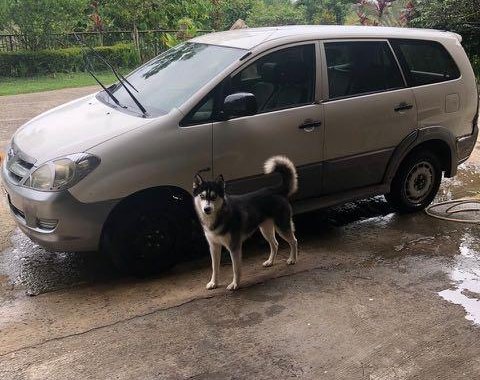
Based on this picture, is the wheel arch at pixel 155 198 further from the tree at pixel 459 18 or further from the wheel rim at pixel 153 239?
the tree at pixel 459 18

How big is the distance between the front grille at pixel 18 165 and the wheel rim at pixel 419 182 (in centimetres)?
361

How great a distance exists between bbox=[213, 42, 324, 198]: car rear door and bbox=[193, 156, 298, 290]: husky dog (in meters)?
0.23

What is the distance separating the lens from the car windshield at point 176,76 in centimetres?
438

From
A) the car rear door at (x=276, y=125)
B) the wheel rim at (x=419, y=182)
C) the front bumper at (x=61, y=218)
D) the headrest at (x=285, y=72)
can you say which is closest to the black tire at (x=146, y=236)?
the front bumper at (x=61, y=218)

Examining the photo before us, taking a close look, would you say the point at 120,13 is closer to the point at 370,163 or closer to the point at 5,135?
the point at 5,135

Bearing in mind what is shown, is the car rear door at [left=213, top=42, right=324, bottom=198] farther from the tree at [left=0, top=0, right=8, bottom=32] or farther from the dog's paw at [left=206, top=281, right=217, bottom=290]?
the tree at [left=0, top=0, right=8, bottom=32]

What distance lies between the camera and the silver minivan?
3893 mm

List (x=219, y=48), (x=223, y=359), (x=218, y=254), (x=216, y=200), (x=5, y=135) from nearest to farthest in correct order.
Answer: (x=223, y=359) < (x=216, y=200) < (x=218, y=254) < (x=219, y=48) < (x=5, y=135)

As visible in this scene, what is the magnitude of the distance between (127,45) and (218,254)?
1665 centimetres

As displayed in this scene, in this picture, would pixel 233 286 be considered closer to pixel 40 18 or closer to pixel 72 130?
pixel 72 130

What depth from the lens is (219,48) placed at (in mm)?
4785

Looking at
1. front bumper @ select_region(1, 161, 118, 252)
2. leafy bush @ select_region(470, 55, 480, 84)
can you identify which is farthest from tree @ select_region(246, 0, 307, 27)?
front bumper @ select_region(1, 161, 118, 252)

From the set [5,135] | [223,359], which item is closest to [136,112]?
[223,359]

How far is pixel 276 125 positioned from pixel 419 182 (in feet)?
6.55
